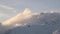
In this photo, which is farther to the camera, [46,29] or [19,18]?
[19,18]

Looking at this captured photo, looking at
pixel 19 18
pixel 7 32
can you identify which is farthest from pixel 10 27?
pixel 19 18

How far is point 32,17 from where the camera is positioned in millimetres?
7035

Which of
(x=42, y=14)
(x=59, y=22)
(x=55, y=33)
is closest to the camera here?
(x=55, y=33)

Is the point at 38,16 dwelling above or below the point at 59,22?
above

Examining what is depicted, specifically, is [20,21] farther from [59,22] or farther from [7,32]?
[59,22]

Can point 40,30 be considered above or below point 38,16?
below

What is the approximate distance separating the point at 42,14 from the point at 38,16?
→ 0.18m

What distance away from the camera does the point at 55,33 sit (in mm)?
6184

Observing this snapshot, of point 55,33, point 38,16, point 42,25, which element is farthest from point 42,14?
point 55,33

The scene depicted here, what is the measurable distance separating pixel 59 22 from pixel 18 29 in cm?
145

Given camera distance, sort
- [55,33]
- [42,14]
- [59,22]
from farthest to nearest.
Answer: [42,14]
[59,22]
[55,33]

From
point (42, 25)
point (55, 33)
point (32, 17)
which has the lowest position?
point (55, 33)

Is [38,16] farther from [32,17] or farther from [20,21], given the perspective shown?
[20,21]

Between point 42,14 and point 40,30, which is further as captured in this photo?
point 42,14
